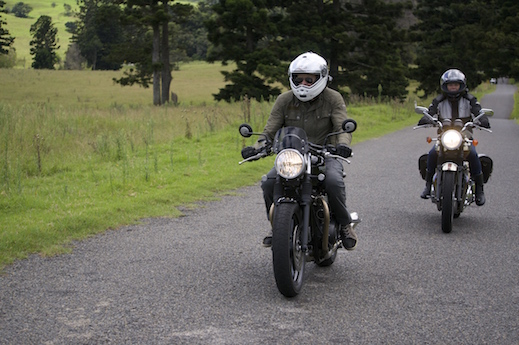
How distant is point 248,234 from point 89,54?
8893cm

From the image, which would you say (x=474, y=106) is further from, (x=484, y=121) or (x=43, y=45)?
(x=43, y=45)

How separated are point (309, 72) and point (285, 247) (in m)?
1.53

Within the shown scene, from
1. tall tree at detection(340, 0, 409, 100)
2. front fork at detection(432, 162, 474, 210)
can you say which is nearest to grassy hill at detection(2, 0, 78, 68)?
tall tree at detection(340, 0, 409, 100)

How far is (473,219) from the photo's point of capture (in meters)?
8.91

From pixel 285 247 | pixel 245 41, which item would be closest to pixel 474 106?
pixel 285 247

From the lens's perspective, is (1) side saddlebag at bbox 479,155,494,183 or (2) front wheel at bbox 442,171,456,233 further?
(1) side saddlebag at bbox 479,155,494,183

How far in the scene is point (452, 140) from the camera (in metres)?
8.20

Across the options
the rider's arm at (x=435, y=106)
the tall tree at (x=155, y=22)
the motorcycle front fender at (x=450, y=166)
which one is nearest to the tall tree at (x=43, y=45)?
the tall tree at (x=155, y=22)

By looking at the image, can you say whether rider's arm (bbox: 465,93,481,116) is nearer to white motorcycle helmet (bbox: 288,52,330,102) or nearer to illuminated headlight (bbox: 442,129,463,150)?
illuminated headlight (bbox: 442,129,463,150)

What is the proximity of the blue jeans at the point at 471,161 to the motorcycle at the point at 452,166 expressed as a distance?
0.06 metres

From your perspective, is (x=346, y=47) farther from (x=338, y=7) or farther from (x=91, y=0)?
(x=91, y=0)

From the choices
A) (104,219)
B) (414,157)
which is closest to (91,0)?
(414,157)

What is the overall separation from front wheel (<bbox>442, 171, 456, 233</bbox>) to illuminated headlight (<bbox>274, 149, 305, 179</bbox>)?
3248 millimetres

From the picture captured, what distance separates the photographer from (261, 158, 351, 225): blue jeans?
222 inches
